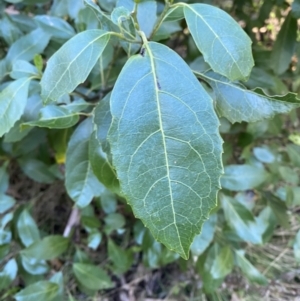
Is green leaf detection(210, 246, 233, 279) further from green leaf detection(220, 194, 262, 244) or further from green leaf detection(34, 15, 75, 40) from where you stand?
green leaf detection(34, 15, 75, 40)

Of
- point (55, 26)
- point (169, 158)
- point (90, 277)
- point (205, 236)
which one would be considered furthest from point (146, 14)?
point (90, 277)

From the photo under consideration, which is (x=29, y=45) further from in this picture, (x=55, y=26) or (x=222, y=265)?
(x=222, y=265)

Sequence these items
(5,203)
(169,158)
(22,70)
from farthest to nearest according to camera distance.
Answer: (5,203)
(22,70)
(169,158)

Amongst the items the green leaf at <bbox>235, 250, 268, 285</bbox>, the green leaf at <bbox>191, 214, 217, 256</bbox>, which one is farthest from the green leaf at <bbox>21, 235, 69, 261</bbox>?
the green leaf at <bbox>235, 250, 268, 285</bbox>

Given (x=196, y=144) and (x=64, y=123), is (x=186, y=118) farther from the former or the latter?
(x=64, y=123)

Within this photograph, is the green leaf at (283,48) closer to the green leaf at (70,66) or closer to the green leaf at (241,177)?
the green leaf at (241,177)

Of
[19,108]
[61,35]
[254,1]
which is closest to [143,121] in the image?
[19,108]
